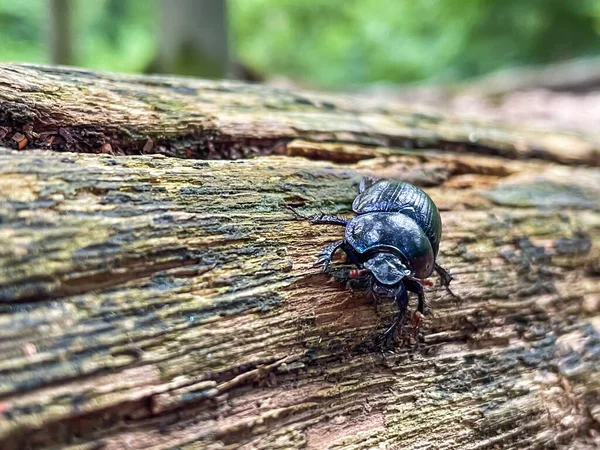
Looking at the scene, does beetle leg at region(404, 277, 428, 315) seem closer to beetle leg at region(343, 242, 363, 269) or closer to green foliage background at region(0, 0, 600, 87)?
beetle leg at region(343, 242, 363, 269)

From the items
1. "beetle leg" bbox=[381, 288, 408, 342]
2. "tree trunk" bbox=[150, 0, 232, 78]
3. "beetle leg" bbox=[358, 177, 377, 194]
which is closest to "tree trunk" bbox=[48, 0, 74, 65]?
"tree trunk" bbox=[150, 0, 232, 78]

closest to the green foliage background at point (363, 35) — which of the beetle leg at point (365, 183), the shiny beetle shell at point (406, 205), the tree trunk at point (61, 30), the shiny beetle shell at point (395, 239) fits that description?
the tree trunk at point (61, 30)

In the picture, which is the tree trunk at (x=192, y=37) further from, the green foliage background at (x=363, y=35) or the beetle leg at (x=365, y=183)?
the beetle leg at (x=365, y=183)

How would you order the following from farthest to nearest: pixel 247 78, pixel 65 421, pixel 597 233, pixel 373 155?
pixel 247 78 → pixel 597 233 → pixel 373 155 → pixel 65 421

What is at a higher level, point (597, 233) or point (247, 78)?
point (247, 78)

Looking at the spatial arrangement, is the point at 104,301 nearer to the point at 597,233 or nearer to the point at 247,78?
the point at 597,233

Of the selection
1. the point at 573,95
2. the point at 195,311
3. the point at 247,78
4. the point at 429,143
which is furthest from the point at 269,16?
the point at 195,311

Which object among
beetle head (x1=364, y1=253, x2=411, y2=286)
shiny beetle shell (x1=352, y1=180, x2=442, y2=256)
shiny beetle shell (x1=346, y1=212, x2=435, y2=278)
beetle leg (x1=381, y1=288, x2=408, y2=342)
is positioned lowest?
beetle leg (x1=381, y1=288, x2=408, y2=342)
